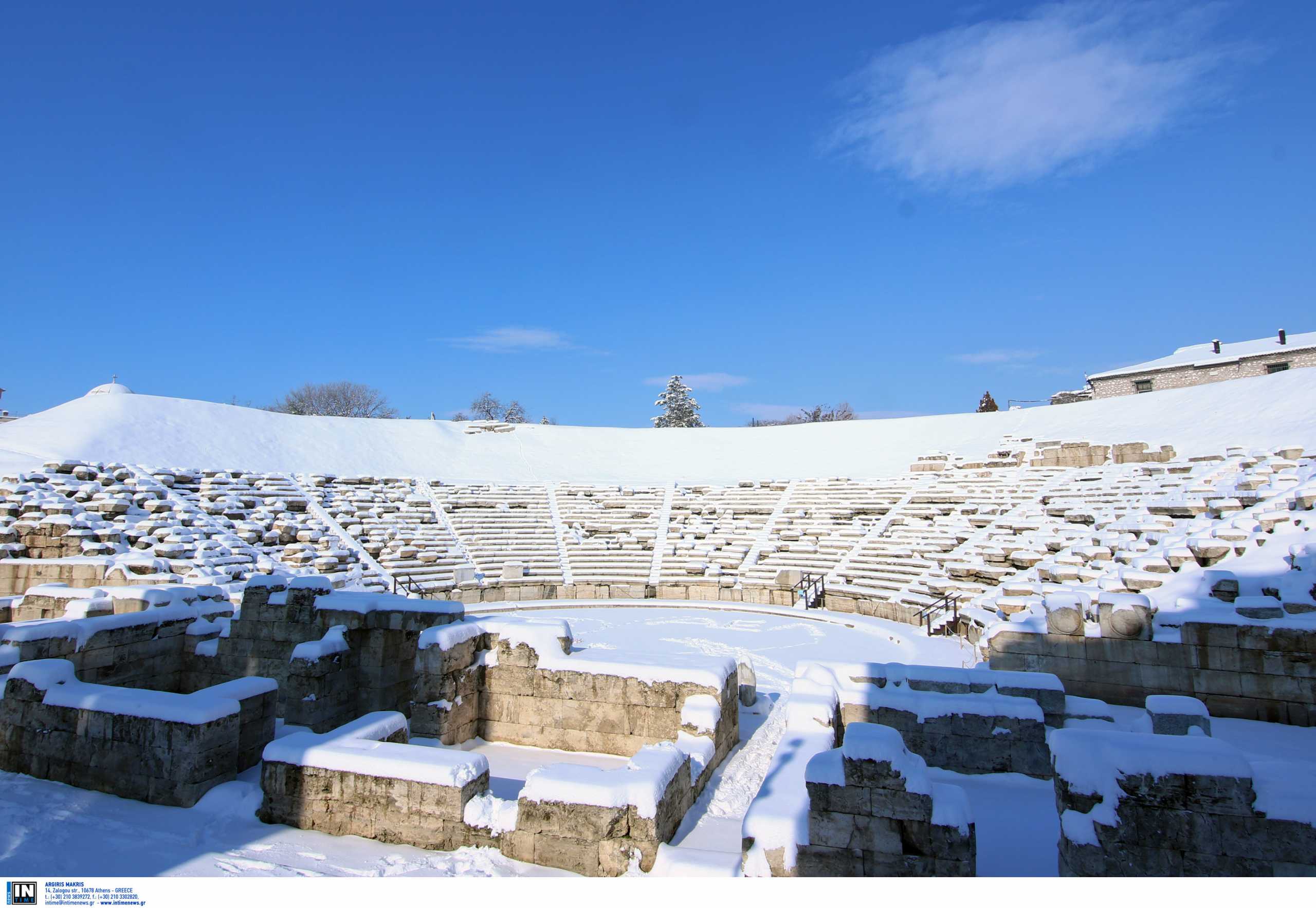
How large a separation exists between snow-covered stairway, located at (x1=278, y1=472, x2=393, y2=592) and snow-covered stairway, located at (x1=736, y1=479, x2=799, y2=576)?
11.0 metres

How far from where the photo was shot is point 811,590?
2050 cm

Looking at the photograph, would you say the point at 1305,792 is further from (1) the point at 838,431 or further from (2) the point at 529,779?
(1) the point at 838,431

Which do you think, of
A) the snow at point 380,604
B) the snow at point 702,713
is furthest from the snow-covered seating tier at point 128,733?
the snow at point 702,713

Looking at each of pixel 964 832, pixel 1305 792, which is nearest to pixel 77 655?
pixel 964 832

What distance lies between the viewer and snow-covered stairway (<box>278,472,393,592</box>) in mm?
20344

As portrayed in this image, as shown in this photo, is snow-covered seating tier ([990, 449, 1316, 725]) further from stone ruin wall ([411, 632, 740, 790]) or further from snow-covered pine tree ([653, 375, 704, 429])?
snow-covered pine tree ([653, 375, 704, 429])

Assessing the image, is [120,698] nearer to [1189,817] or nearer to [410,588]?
[1189,817]

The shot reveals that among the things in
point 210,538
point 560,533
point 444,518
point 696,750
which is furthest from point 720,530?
point 696,750

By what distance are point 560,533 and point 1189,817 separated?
23.0m

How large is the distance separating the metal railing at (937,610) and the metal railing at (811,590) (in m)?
2.97

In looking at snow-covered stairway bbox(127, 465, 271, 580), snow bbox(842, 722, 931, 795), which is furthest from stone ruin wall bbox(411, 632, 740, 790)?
snow-covered stairway bbox(127, 465, 271, 580)

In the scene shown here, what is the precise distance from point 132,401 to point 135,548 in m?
12.9

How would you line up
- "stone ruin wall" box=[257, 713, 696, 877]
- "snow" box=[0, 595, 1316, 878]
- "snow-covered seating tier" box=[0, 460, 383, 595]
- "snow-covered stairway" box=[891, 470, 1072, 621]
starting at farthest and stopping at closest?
"snow-covered stairway" box=[891, 470, 1072, 621] → "snow-covered seating tier" box=[0, 460, 383, 595] → "stone ruin wall" box=[257, 713, 696, 877] → "snow" box=[0, 595, 1316, 878]

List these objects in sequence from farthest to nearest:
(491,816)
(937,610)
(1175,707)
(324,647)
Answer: (937,610) < (324,647) < (1175,707) < (491,816)
